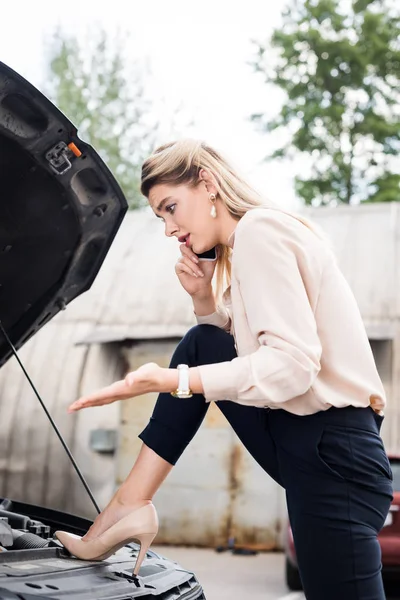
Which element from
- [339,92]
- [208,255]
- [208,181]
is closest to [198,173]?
[208,181]

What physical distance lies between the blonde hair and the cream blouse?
14 cm

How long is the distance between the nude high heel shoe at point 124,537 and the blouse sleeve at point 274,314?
2.45ft

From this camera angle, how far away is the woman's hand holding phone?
343 cm

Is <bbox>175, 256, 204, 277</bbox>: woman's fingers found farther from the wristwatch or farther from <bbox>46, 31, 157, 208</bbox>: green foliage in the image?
<bbox>46, 31, 157, 208</bbox>: green foliage

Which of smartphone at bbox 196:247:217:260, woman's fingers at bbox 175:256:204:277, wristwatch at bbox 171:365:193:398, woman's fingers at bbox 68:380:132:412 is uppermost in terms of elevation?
smartphone at bbox 196:247:217:260

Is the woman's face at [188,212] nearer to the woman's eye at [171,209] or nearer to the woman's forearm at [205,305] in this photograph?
the woman's eye at [171,209]

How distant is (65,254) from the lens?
3.99m

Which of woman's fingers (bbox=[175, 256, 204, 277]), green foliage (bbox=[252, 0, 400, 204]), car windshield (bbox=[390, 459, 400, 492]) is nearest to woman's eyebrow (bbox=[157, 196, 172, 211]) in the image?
woman's fingers (bbox=[175, 256, 204, 277])

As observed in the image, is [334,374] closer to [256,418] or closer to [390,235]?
[256,418]

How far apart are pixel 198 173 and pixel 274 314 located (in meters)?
0.57

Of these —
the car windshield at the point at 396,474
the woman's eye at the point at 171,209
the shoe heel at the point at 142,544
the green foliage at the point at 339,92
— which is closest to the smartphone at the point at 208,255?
the woman's eye at the point at 171,209

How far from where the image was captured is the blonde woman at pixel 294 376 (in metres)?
2.79

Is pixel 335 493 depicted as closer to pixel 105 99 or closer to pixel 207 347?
pixel 207 347

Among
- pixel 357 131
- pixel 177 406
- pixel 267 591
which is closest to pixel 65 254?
pixel 177 406
